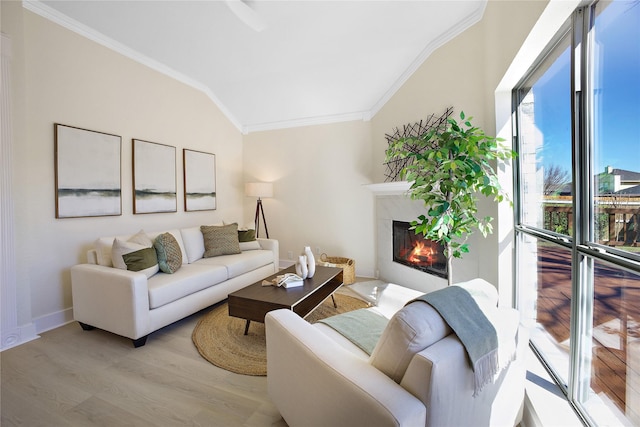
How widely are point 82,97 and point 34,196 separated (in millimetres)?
1119

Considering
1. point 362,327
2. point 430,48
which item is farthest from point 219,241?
point 430,48

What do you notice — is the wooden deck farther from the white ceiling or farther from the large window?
the white ceiling

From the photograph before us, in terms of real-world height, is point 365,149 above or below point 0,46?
below

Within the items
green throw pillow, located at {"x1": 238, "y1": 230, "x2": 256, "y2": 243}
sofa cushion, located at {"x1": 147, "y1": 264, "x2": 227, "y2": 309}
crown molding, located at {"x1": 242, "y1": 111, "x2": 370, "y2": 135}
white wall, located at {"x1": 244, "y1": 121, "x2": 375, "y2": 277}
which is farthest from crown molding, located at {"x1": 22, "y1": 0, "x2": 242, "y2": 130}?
sofa cushion, located at {"x1": 147, "y1": 264, "x2": 227, "y2": 309}

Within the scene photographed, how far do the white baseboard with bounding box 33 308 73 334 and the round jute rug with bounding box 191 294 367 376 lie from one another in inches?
51.4

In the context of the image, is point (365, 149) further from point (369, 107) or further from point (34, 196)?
point (34, 196)

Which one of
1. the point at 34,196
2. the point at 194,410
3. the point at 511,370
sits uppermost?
the point at 34,196

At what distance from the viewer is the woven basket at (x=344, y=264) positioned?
371 centimetres

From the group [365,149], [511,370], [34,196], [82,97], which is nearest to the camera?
[511,370]

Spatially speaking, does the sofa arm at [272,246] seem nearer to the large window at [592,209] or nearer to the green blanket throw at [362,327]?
the green blanket throw at [362,327]

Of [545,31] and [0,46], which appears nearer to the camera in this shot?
[545,31]

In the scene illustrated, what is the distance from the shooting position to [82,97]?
277 centimetres

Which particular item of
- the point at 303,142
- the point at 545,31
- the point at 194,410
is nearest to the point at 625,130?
the point at 545,31

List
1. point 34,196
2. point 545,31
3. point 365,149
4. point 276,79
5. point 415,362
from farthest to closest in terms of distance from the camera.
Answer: point 365,149, point 276,79, point 34,196, point 545,31, point 415,362
